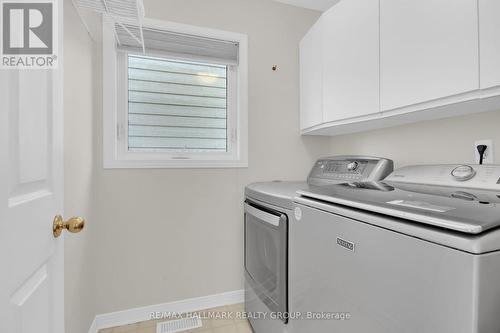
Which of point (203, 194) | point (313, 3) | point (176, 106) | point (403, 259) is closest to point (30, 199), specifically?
point (403, 259)

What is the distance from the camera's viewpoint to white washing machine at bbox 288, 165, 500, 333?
46cm

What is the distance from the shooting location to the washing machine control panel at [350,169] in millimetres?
1312

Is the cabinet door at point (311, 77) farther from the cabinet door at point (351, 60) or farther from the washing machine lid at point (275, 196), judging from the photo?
the washing machine lid at point (275, 196)

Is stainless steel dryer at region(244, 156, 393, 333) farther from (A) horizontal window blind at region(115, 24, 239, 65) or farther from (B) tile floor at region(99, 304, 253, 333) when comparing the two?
(A) horizontal window blind at region(115, 24, 239, 65)

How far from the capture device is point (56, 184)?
74 centimetres

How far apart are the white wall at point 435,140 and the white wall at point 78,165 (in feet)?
6.20

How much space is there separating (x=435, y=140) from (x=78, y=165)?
200cm

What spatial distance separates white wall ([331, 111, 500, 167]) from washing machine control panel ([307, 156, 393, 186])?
265 mm

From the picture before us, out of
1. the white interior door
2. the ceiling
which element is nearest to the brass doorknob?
the white interior door

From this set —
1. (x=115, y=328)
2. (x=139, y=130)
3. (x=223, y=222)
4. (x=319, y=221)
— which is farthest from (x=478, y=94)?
(x=115, y=328)

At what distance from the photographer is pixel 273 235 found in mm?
1262

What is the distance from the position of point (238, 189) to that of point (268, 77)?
3.23 feet

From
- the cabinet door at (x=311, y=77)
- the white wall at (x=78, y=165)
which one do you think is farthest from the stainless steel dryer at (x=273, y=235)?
the white wall at (x=78, y=165)

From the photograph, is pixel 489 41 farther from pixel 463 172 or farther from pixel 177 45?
pixel 177 45
